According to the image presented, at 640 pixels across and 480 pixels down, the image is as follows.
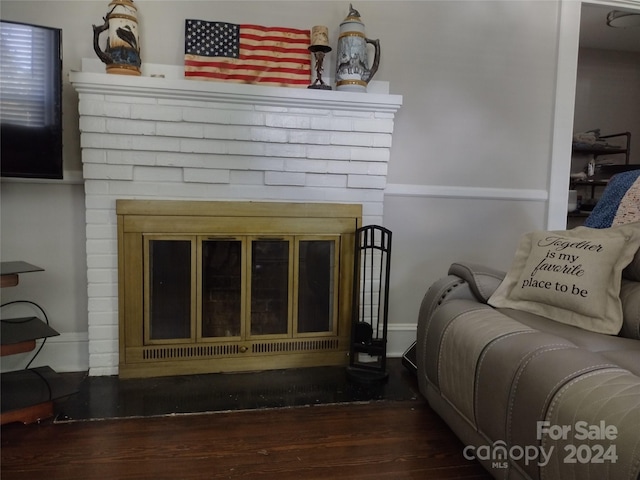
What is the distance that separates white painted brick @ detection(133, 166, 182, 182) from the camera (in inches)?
84.9

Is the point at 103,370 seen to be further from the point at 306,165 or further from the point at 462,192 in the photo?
the point at 462,192

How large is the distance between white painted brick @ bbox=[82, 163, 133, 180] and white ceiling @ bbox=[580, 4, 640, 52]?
3.54m

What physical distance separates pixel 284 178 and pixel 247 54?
62 centimetres

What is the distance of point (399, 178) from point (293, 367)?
3.77ft

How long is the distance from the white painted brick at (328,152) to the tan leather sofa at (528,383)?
80 centimetres

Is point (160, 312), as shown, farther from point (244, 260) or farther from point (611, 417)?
point (611, 417)

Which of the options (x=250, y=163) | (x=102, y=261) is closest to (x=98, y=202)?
(x=102, y=261)

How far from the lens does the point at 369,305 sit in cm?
244

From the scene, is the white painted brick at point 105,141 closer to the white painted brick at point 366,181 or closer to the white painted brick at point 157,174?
A: the white painted brick at point 157,174

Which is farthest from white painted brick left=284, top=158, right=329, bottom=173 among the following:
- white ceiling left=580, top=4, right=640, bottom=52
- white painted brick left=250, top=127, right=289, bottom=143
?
white ceiling left=580, top=4, right=640, bottom=52

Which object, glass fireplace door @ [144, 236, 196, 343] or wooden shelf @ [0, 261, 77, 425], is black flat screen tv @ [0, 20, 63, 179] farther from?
glass fireplace door @ [144, 236, 196, 343]

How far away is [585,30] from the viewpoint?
4.15 m

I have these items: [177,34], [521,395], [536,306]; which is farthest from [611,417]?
[177,34]

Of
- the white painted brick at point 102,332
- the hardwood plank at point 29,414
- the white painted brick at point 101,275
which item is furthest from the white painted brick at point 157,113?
the hardwood plank at point 29,414
